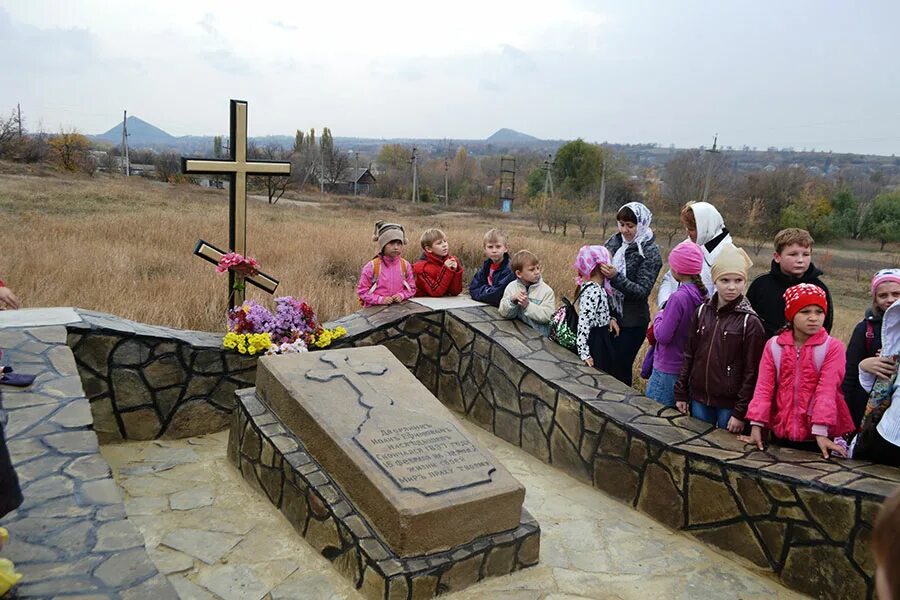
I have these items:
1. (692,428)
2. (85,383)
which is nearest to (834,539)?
(692,428)

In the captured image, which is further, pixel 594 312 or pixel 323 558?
pixel 594 312

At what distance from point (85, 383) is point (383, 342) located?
6.64ft

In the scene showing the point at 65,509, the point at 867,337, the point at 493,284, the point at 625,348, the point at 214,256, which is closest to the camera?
the point at 65,509

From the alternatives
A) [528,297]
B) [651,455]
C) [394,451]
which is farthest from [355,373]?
[651,455]

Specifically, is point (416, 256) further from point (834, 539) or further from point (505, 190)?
point (505, 190)

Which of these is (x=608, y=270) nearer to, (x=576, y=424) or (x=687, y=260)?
(x=687, y=260)

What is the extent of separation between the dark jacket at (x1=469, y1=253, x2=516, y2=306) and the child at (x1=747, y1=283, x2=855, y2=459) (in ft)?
7.52

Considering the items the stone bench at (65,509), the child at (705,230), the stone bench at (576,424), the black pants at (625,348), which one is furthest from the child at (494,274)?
the stone bench at (65,509)

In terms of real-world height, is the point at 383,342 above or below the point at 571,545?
above

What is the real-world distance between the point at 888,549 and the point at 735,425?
2997 mm

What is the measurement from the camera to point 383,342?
5.29m

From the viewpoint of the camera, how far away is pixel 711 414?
3.91 metres

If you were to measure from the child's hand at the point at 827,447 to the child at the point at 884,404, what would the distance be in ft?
0.29

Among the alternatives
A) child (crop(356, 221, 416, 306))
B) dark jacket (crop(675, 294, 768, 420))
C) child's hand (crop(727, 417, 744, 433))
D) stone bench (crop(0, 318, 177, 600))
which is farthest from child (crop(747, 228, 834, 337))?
stone bench (crop(0, 318, 177, 600))
